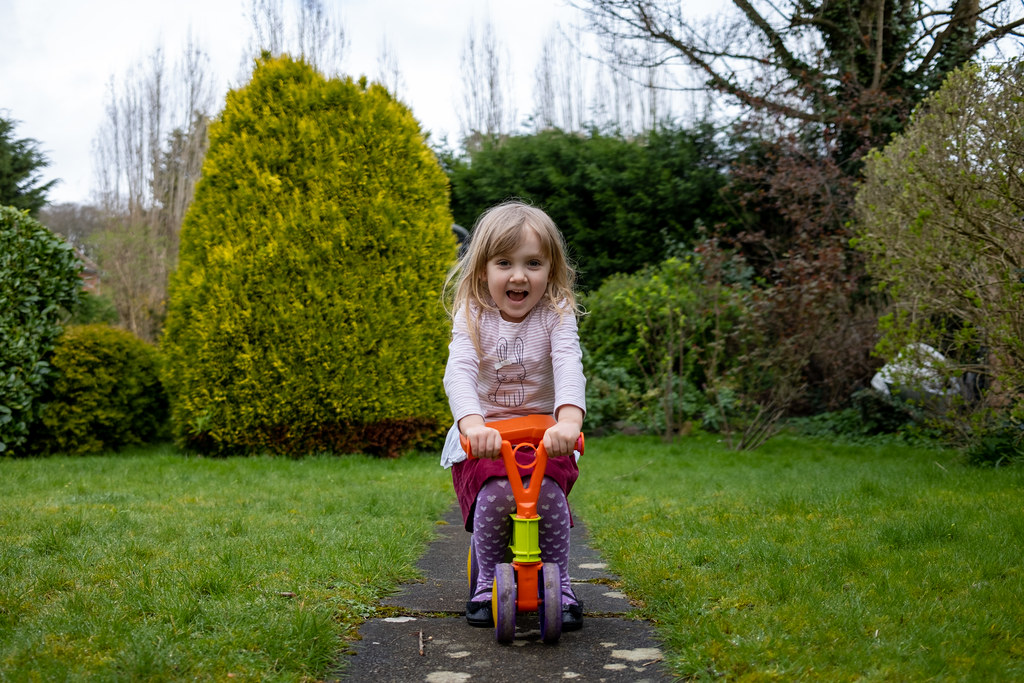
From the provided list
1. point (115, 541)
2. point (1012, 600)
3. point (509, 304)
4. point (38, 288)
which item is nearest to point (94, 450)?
point (38, 288)

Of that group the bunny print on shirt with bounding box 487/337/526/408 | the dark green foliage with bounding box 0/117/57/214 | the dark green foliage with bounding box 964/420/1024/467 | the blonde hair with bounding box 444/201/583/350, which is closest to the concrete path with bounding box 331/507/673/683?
the bunny print on shirt with bounding box 487/337/526/408

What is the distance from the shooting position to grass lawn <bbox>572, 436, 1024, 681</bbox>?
7.72ft

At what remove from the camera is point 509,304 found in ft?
9.95

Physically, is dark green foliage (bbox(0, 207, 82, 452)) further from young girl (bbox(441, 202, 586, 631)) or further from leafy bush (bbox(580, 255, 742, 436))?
young girl (bbox(441, 202, 586, 631))

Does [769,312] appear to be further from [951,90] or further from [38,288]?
[38,288]

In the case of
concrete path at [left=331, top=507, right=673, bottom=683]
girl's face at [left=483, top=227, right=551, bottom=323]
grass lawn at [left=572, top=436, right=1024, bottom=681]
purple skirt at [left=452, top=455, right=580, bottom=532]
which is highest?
girl's face at [left=483, top=227, right=551, bottom=323]

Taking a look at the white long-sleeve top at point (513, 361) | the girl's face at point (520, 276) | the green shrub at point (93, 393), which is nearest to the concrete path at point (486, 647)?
the white long-sleeve top at point (513, 361)

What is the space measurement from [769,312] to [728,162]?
4.03m

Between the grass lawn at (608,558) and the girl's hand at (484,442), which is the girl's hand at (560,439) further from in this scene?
the grass lawn at (608,558)

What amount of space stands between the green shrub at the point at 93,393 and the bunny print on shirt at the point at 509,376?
248 inches

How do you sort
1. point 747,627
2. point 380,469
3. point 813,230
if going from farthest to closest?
point 813,230 < point 380,469 < point 747,627

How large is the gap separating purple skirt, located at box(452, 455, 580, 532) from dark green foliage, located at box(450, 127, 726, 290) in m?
8.45

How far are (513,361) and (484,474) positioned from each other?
0.43 m

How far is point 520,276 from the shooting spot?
296cm
